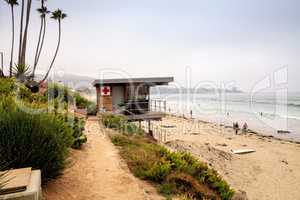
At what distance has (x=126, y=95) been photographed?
17.7 metres

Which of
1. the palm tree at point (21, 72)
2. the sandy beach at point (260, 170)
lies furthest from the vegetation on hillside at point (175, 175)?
the palm tree at point (21, 72)

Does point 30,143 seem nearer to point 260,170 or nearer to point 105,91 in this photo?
point 105,91

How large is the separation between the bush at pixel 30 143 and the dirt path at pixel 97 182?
1.48ft

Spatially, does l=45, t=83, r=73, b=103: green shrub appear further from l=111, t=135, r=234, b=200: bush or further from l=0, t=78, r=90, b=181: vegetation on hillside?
l=0, t=78, r=90, b=181: vegetation on hillside

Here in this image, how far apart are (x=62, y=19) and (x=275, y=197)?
22617 millimetres

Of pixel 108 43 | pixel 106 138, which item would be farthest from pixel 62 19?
pixel 106 138

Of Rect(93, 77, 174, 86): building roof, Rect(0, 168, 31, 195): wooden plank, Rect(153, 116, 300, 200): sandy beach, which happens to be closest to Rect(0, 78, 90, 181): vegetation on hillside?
Rect(0, 168, 31, 195): wooden plank

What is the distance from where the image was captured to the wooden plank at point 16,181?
111 inches

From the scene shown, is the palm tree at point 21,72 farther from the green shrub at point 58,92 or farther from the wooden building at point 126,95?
the wooden building at point 126,95

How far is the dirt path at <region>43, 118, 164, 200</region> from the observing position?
4343 millimetres

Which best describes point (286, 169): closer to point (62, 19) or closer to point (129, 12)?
point (129, 12)

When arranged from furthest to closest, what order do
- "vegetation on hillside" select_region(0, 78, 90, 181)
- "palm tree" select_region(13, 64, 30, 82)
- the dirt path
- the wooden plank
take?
"palm tree" select_region(13, 64, 30, 82) → the dirt path → "vegetation on hillside" select_region(0, 78, 90, 181) → the wooden plank

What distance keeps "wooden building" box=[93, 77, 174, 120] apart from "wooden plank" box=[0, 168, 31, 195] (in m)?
13.5

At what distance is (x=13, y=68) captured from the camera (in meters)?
11.8
